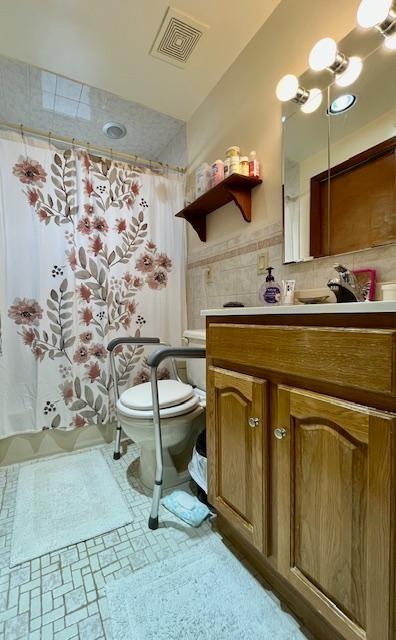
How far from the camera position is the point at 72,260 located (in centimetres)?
162

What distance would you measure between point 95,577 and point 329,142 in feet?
5.71

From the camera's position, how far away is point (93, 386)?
169 cm

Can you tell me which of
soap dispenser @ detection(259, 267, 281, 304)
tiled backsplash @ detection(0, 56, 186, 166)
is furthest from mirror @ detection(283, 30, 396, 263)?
tiled backsplash @ detection(0, 56, 186, 166)

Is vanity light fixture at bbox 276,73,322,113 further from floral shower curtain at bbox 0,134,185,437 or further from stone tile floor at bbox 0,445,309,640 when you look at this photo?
stone tile floor at bbox 0,445,309,640

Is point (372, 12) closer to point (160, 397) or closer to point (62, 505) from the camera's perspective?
point (160, 397)

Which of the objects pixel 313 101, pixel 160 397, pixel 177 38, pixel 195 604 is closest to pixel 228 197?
pixel 313 101

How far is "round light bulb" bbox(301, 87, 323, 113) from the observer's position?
43.4 inches

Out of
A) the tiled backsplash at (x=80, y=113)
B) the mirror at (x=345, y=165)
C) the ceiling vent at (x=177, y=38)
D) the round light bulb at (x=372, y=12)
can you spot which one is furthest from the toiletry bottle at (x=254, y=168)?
the tiled backsplash at (x=80, y=113)

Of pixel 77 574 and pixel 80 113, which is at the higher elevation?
pixel 80 113

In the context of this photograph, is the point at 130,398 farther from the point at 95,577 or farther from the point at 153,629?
the point at 153,629

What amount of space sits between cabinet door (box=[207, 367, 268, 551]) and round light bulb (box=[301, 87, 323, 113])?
1.11m

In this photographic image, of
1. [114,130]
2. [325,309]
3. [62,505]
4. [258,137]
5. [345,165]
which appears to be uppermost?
[114,130]

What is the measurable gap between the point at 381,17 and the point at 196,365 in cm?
152

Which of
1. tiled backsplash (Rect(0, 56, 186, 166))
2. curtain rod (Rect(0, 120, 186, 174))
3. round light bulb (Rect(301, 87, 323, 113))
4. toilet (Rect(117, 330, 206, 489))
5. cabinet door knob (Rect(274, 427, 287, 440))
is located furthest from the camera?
tiled backsplash (Rect(0, 56, 186, 166))
